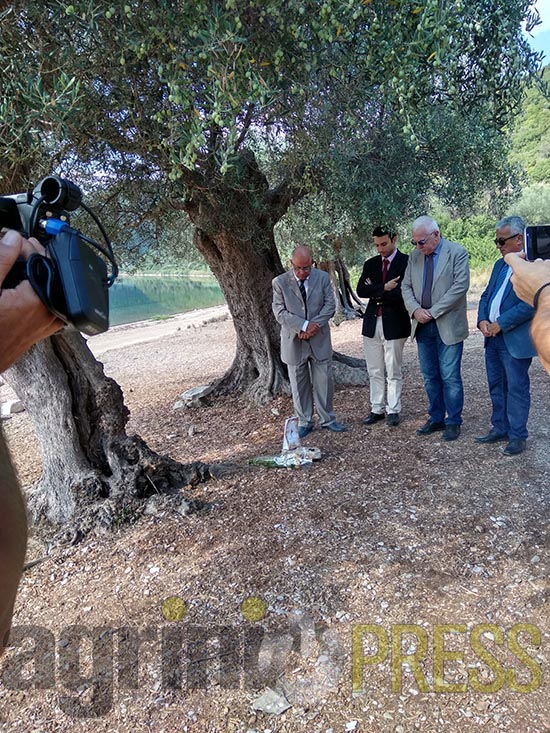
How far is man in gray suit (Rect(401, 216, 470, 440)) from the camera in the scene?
5070 mm

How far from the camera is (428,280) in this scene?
5199 millimetres

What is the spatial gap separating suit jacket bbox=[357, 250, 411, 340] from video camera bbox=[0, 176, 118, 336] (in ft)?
13.9

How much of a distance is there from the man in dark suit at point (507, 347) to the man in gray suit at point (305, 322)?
1.65m

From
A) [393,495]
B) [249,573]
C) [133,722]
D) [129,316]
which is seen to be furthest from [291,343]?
[129,316]

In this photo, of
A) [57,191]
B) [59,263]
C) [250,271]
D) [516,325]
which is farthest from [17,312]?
[250,271]

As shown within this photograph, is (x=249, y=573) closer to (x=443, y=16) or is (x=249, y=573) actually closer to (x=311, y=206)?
(x=443, y=16)

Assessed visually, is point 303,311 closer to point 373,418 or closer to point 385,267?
point 385,267

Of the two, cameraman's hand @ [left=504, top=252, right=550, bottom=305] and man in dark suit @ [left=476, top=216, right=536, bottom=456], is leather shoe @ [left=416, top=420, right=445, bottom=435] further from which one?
cameraman's hand @ [left=504, top=252, right=550, bottom=305]

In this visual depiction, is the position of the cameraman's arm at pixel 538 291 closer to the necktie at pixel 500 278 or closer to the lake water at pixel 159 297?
the necktie at pixel 500 278

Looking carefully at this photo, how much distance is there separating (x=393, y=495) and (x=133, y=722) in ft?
8.10

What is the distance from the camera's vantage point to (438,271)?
514cm

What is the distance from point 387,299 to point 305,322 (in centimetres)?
93

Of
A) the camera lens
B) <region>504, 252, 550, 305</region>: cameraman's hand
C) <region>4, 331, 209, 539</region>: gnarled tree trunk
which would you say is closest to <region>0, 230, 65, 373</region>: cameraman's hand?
the camera lens

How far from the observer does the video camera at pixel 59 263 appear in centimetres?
142
